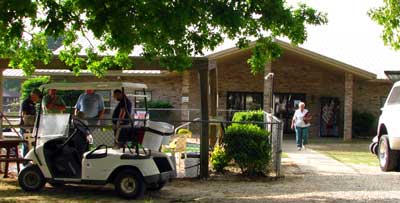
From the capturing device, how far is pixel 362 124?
94.6 ft

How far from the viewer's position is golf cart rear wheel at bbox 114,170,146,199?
32.9ft

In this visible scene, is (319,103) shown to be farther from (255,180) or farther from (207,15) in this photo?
(207,15)

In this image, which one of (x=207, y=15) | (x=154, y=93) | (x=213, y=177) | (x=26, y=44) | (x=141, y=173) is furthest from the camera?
(x=154, y=93)

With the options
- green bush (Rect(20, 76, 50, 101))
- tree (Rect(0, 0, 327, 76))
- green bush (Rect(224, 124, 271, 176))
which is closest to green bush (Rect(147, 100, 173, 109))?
green bush (Rect(20, 76, 50, 101))

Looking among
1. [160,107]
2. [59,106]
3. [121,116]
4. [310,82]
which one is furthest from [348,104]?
[121,116]

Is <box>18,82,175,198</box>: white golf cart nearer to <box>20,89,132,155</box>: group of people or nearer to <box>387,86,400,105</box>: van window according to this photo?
<box>20,89,132,155</box>: group of people

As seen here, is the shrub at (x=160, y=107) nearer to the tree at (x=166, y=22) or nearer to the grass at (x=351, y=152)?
the grass at (x=351, y=152)

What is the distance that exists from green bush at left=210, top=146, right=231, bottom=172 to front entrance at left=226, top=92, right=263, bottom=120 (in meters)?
16.4

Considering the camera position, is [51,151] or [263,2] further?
[51,151]

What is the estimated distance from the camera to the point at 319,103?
97.5 ft

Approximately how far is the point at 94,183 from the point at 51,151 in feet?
3.33

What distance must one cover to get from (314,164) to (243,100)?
13926mm

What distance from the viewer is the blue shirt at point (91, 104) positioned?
12.8 meters

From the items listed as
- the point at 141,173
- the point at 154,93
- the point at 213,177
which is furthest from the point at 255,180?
the point at 154,93
